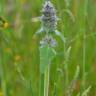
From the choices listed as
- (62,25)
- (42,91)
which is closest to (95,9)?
(62,25)

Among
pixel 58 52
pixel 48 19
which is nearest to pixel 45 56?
pixel 48 19

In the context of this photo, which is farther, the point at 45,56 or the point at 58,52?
the point at 58,52

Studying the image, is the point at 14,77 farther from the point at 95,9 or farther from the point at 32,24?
the point at 95,9

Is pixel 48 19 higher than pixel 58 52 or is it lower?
higher

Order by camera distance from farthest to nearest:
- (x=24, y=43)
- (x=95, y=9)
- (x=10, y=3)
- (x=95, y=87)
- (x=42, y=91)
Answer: (x=10, y=3) → (x=95, y=9) → (x=24, y=43) → (x=95, y=87) → (x=42, y=91)

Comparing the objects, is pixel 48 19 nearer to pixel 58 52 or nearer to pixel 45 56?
pixel 45 56

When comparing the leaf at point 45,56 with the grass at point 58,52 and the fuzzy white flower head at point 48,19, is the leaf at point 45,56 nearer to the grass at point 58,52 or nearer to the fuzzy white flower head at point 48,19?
the fuzzy white flower head at point 48,19

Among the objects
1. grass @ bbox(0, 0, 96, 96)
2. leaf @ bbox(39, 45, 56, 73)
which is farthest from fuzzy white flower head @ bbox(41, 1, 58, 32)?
grass @ bbox(0, 0, 96, 96)

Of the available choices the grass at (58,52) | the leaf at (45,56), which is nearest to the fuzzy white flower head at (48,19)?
the leaf at (45,56)
